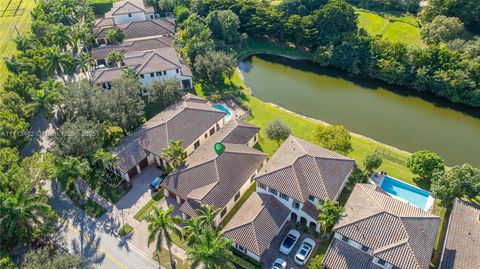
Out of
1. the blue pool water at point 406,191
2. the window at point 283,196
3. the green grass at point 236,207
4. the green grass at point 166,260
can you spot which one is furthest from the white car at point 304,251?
the blue pool water at point 406,191

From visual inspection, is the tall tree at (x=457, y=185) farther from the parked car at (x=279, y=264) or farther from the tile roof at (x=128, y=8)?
the tile roof at (x=128, y=8)

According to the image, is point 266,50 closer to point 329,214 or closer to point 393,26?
point 393,26

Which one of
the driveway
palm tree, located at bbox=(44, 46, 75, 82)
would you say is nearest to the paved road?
the driveway

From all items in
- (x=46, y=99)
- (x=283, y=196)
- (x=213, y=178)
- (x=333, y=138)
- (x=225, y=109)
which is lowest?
(x=225, y=109)

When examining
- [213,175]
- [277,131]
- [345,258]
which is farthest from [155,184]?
[345,258]

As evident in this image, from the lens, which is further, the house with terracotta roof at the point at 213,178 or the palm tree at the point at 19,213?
the house with terracotta roof at the point at 213,178

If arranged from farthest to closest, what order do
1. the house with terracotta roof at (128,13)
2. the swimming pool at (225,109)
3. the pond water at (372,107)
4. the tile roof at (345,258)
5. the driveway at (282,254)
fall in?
the house with terracotta roof at (128,13), the swimming pool at (225,109), the pond water at (372,107), the driveway at (282,254), the tile roof at (345,258)
